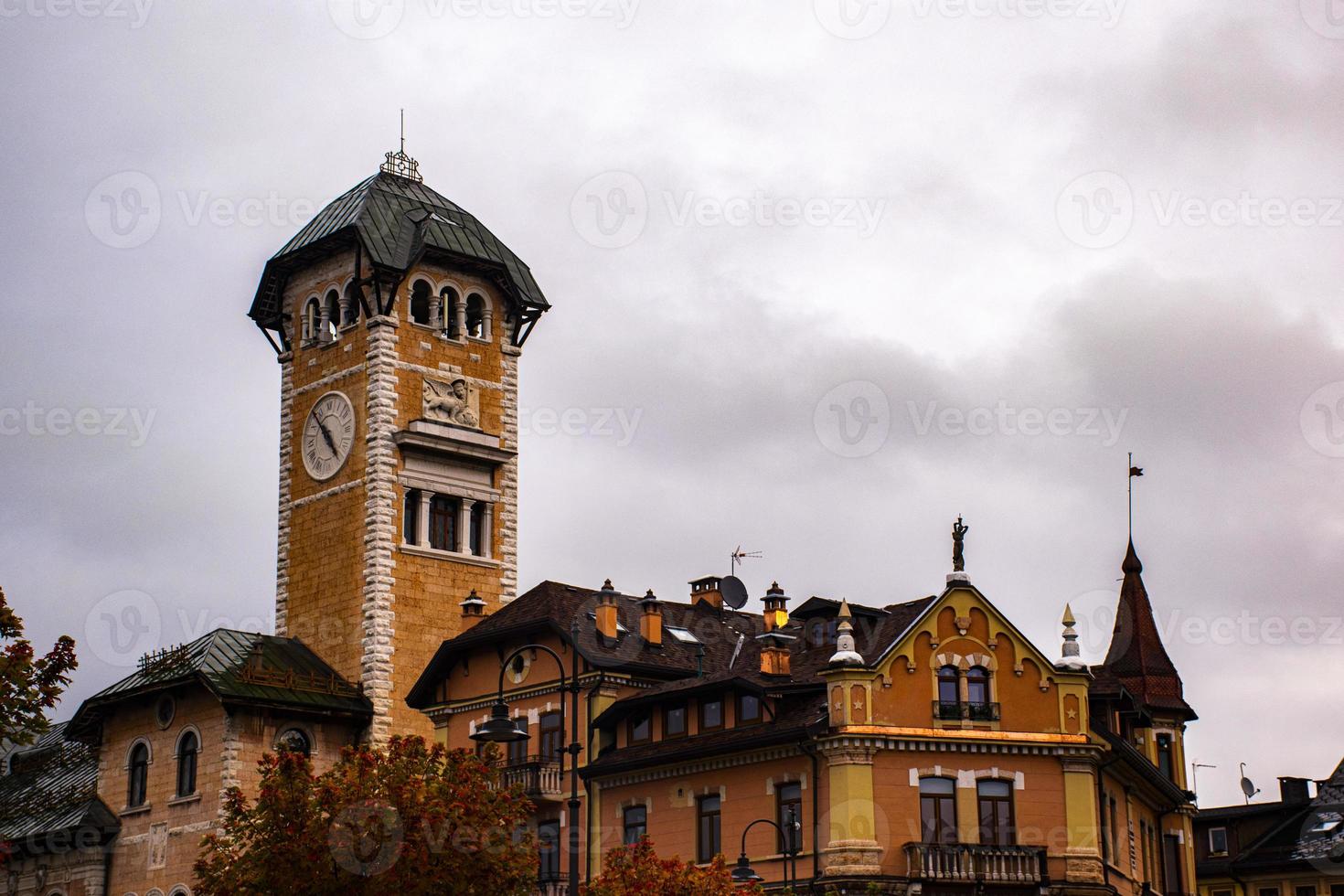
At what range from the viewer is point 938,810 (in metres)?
53.5

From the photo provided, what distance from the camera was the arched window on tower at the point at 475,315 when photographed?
81188 millimetres

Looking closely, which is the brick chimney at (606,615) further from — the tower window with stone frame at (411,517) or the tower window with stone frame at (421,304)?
the tower window with stone frame at (421,304)

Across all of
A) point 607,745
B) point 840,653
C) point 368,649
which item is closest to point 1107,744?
point 840,653

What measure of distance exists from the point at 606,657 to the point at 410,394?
19836mm

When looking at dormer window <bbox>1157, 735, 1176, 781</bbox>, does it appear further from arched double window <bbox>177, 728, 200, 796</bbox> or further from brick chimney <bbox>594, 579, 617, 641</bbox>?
arched double window <bbox>177, 728, 200, 796</bbox>

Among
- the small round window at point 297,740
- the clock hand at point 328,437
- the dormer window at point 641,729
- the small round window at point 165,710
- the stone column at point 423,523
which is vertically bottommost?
the dormer window at point 641,729

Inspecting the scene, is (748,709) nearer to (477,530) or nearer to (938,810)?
(938,810)

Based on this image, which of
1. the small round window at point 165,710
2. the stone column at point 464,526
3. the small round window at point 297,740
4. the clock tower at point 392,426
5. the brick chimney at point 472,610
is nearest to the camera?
the small round window at point 297,740

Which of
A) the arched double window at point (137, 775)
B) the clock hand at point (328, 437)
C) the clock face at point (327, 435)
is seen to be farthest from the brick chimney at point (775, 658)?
the arched double window at point (137, 775)

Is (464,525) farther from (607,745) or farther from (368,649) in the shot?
(607,745)

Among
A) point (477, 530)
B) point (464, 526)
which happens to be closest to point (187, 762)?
Answer: point (464, 526)

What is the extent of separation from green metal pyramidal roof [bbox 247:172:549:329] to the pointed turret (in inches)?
961

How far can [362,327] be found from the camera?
78.6m

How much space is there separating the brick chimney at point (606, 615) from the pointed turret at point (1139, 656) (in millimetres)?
17066
